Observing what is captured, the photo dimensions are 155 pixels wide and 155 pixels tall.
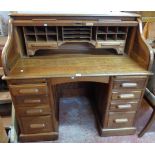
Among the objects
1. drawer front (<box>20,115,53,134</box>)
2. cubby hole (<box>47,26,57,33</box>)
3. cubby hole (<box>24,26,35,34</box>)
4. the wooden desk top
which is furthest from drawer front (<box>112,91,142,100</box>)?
cubby hole (<box>24,26,35,34</box>)

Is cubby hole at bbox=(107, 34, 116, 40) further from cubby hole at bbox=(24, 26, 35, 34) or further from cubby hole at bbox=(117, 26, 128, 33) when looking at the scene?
cubby hole at bbox=(24, 26, 35, 34)

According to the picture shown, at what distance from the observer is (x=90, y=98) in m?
2.14

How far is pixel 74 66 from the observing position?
51.3 inches

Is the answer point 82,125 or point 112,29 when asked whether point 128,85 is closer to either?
point 112,29

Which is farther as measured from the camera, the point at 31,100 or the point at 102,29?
the point at 102,29

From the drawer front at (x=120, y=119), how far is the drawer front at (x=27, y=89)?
0.68m

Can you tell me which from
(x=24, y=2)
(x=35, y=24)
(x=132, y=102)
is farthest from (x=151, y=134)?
(x=24, y=2)

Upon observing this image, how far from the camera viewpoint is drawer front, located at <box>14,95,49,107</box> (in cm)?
126

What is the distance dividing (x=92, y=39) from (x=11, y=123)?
44.4 inches

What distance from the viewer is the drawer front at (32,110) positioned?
4.37ft

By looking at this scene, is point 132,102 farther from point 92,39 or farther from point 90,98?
point 90,98

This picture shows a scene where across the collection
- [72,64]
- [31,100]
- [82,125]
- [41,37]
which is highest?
[41,37]

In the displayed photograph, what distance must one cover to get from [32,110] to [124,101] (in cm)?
80

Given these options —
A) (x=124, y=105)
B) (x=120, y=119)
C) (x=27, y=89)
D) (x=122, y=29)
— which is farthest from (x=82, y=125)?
(x=122, y=29)
